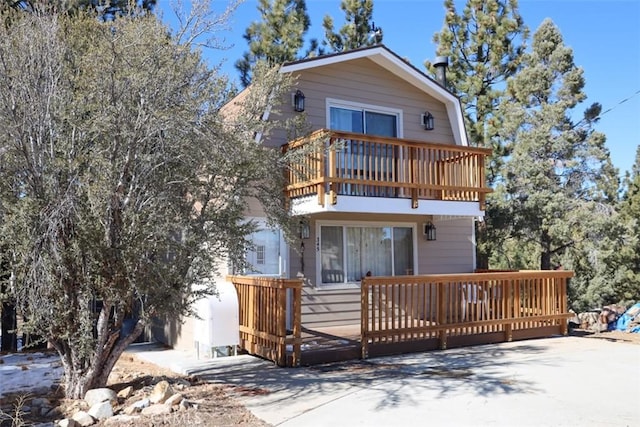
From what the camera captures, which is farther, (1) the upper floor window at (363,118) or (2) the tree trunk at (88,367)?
(1) the upper floor window at (363,118)

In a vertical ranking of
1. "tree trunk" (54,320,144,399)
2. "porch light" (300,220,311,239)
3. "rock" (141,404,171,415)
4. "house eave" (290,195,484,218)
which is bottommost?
"rock" (141,404,171,415)

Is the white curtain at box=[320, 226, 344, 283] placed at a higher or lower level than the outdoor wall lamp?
lower

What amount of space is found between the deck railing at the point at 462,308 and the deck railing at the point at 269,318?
3.88 ft

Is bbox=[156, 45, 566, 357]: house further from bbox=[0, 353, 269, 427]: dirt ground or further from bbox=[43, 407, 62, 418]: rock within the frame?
bbox=[43, 407, 62, 418]: rock

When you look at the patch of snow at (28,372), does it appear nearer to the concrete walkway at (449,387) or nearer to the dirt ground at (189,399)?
the dirt ground at (189,399)

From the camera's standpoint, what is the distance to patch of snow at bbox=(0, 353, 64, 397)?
6.64 meters

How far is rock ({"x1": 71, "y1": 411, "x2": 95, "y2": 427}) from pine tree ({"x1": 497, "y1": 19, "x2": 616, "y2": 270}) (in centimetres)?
1201

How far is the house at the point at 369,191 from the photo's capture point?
28.6 feet

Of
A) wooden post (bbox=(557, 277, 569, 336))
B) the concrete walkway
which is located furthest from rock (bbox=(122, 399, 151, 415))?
wooden post (bbox=(557, 277, 569, 336))

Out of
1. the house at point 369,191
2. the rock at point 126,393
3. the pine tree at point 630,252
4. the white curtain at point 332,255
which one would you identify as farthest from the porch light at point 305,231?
the pine tree at point 630,252

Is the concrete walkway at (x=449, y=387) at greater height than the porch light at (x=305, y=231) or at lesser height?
lesser

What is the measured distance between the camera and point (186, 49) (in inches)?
229

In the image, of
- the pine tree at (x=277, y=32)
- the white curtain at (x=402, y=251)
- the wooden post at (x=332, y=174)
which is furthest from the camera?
the pine tree at (x=277, y=32)

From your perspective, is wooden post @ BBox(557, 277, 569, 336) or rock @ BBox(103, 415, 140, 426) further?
wooden post @ BBox(557, 277, 569, 336)
